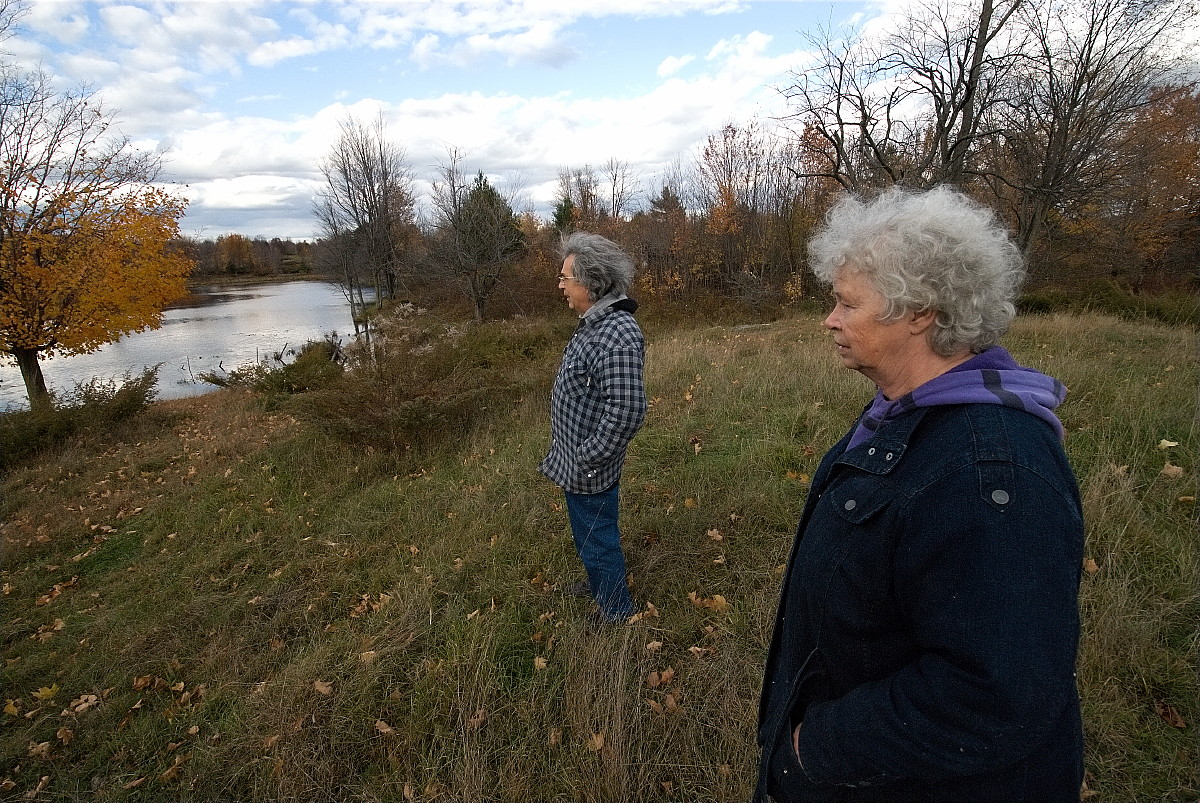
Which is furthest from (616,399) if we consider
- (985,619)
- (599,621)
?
(985,619)

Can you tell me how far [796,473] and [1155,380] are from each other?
4497mm

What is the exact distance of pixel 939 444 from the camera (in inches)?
39.8

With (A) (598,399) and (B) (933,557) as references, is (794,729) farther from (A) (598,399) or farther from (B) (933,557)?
(A) (598,399)

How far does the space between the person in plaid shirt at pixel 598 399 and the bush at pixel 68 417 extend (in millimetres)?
11611

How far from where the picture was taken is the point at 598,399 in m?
2.79

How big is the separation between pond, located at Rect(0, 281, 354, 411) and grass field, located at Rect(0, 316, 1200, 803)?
9.85m

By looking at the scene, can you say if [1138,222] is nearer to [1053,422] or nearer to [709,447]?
→ [709,447]

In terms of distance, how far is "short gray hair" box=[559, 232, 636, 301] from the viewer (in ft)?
9.12

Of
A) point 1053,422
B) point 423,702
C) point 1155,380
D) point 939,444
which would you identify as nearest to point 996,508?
point 939,444

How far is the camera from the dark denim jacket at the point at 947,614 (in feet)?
2.94

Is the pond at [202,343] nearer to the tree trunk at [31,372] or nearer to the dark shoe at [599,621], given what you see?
the tree trunk at [31,372]

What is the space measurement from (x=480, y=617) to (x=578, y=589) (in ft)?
2.02

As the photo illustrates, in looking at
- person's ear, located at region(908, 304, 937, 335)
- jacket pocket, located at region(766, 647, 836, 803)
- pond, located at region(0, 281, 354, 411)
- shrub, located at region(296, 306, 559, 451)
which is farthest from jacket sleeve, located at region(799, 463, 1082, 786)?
pond, located at region(0, 281, 354, 411)

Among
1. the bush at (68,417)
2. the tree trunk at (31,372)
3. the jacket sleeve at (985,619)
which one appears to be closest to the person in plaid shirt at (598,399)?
the jacket sleeve at (985,619)
